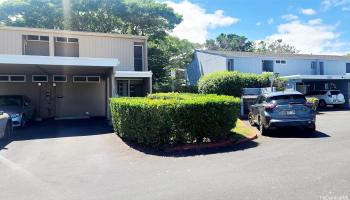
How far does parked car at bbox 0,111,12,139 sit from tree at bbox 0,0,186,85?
857 inches

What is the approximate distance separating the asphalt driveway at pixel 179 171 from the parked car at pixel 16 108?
460 centimetres

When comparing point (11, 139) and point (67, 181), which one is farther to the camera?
point (11, 139)

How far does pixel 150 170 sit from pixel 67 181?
5.83 feet

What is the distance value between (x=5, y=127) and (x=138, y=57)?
1124 centimetres

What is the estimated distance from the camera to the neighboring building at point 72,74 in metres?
19.4

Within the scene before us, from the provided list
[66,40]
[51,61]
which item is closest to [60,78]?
[66,40]

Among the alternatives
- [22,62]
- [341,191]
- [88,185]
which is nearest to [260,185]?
[341,191]

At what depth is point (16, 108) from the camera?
16.1 m

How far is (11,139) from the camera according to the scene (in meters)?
12.4

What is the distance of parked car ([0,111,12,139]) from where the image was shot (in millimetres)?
11797

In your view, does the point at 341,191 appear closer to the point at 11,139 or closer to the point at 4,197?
the point at 4,197

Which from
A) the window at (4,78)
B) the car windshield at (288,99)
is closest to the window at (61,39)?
the window at (4,78)

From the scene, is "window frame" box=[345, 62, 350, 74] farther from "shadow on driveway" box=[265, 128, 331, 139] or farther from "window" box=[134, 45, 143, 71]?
"shadow on driveway" box=[265, 128, 331, 139]

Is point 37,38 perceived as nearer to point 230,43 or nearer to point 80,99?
point 80,99
